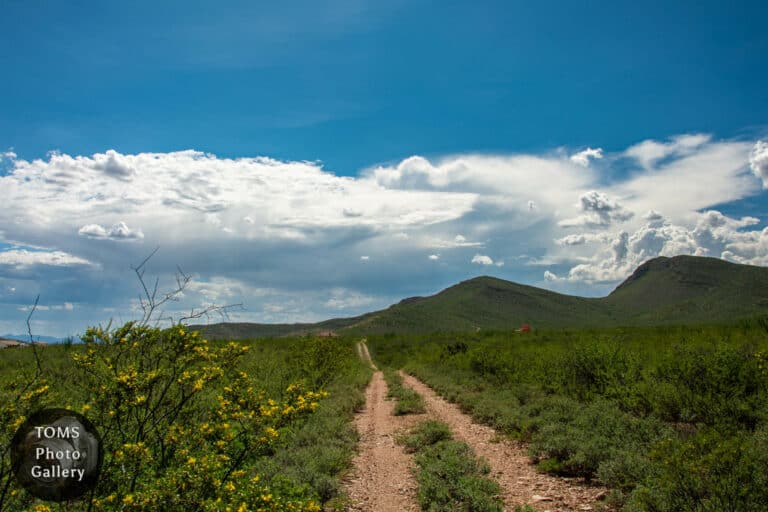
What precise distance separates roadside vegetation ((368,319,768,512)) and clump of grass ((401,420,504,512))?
5.43 ft

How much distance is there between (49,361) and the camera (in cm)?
2466

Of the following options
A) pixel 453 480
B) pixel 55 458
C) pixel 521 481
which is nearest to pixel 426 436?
pixel 521 481

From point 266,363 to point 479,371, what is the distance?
36.9ft

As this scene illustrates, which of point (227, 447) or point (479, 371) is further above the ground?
point (227, 447)

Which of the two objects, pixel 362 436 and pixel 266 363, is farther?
pixel 266 363

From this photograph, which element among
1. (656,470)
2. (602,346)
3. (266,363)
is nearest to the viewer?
(656,470)

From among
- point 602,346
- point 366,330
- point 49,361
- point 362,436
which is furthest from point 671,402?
point 366,330

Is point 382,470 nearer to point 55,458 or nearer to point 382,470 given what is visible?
point 382,470

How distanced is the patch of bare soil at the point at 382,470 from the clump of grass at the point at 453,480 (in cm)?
32

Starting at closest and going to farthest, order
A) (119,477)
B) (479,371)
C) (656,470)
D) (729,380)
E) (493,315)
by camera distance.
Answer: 1. (119,477)
2. (656,470)
3. (729,380)
4. (479,371)
5. (493,315)

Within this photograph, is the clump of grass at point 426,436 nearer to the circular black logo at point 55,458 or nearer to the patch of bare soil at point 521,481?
the patch of bare soil at point 521,481

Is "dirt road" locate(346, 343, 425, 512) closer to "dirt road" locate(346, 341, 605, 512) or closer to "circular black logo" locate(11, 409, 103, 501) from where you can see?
"dirt road" locate(346, 341, 605, 512)

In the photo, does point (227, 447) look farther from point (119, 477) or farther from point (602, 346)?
point (602, 346)

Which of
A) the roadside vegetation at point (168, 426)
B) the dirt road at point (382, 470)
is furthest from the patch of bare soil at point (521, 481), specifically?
the roadside vegetation at point (168, 426)
